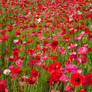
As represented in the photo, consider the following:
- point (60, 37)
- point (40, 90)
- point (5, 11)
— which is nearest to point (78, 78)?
point (40, 90)

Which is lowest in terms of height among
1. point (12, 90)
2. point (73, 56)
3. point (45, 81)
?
point (12, 90)

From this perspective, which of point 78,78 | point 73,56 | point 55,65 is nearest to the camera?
point 78,78

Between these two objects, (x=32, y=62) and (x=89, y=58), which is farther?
(x=89, y=58)

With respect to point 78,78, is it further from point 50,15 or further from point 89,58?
point 50,15

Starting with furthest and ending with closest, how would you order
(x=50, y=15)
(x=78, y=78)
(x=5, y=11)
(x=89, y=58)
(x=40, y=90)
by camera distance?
(x=5, y=11) < (x=50, y=15) < (x=89, y=58) < (x=40, y=90) < (x=78, y=78)

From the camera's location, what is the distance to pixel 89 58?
1378mm

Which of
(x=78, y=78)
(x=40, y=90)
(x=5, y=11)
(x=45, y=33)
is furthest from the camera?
(x=5, y=11)

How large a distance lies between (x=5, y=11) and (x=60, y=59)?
3112 mm

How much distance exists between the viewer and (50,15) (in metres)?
3.11

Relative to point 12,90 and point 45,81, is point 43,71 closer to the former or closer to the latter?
point 45,81

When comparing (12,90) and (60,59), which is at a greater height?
(60,59)

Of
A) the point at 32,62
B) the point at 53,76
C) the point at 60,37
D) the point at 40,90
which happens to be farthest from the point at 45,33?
the point at 53,76

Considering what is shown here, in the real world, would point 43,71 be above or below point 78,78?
below

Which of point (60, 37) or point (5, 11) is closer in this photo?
point (60, 37)
